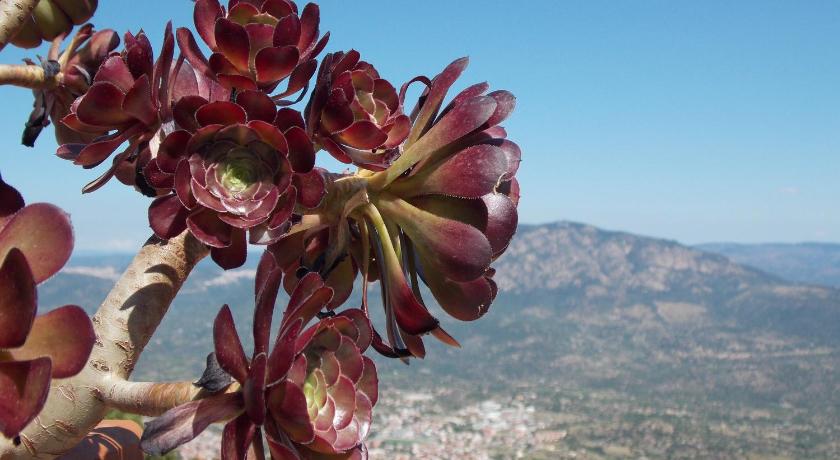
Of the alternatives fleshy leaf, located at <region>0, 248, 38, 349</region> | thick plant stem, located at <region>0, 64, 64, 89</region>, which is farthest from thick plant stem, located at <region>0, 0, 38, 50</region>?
fleshy leaf, located at <region>0, 248, 38, 349</region>

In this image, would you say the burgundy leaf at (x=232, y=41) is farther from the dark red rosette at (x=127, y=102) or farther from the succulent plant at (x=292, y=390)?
the succulent plant at (x=292, y=390)

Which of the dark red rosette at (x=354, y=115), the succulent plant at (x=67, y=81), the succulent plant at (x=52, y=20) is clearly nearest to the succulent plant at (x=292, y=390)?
the dark red rosette at (x=354, y=115)

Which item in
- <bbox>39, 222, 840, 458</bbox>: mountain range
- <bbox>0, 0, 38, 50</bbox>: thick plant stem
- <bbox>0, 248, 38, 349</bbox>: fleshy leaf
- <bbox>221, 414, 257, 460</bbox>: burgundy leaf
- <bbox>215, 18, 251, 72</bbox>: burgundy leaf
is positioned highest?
<bbox>0, 0, 38, 50</bbox>: thick plant stem

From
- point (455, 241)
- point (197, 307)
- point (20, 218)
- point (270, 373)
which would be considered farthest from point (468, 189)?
point (197, 307)

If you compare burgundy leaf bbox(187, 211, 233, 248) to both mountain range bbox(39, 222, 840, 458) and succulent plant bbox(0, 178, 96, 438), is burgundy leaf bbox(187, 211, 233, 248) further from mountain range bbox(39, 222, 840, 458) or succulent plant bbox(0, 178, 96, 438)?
mountain range bbox(39, 222, 840, 458)

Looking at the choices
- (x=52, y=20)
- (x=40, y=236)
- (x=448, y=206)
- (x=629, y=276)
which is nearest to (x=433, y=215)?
(x=448, y=206)

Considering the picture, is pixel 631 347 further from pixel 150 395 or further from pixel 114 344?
pixel 150 395

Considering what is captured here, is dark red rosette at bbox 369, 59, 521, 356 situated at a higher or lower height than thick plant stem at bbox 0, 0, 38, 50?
lower
